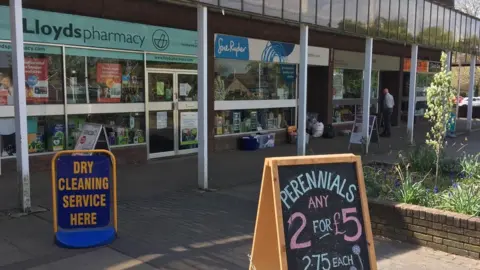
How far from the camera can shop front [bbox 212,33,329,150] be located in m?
12.1

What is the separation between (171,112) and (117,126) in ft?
4.94

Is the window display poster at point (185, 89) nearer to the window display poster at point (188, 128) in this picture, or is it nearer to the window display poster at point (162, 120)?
the window display poster at point (188, 128)

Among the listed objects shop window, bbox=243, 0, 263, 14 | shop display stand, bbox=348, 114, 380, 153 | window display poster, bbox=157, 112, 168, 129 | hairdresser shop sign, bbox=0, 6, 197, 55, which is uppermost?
shop window, bbox=243, 0, 263, 14

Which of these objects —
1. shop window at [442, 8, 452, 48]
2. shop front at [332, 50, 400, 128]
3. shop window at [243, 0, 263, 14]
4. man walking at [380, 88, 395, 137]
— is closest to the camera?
shop window at [243, 0, 263, 14]

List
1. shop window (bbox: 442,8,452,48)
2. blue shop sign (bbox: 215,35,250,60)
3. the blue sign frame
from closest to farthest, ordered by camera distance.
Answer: the blue sign frame < blue shop sign (bbox: 215,35,250,60) < shop window (bbox: 442,8,452,48)

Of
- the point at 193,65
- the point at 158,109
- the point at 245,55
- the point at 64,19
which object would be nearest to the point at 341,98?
the point at 245,55

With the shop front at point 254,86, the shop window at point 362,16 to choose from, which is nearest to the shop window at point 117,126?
the shop front at point 254,86

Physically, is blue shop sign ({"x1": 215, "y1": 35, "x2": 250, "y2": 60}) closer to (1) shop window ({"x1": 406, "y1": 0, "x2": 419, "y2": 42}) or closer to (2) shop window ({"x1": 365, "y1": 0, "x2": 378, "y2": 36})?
(2) shop window ({"x1": 365, "y1": 0, "x2": 378, "y2": 36})

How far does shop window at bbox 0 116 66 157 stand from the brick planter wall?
616 centimetres

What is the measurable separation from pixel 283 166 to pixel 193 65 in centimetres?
825

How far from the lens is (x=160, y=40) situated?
10352mm

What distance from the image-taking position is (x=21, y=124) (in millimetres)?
5844

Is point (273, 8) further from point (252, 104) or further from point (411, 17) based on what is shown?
point (411, 17)

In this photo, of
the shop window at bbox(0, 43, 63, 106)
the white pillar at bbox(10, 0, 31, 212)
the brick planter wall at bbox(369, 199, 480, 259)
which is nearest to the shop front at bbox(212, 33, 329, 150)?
the shop window at bbox(0, 43, 63, 106)
